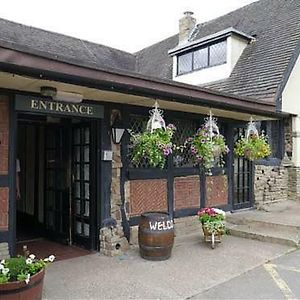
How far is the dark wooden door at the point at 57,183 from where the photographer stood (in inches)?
267

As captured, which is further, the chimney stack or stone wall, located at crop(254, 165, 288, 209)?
the chimney stack

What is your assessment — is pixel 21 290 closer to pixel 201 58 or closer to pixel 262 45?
A: pixel 262 45

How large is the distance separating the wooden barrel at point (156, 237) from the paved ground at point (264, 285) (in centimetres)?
121

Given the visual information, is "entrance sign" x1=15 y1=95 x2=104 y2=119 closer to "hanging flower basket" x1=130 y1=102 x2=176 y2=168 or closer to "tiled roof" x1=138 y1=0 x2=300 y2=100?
"hanging flower basket" x1=130 y1=102 x2=176 y2=168

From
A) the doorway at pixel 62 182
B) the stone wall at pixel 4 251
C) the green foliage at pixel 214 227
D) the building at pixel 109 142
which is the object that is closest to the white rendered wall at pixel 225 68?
the building at pixel 109 142

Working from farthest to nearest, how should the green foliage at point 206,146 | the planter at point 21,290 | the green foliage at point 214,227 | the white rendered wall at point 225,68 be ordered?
the white rendered wall at point 225,68, the green foliage at point 206,146, the green foliage at point 214,227, the planter at point 21,290

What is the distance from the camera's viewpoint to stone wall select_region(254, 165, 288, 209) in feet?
32.3

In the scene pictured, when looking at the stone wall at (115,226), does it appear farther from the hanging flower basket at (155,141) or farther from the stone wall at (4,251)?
the stone wall at (4,251)

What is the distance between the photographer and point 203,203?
25.9ft

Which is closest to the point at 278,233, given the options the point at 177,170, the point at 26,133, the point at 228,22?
the point at 177,170

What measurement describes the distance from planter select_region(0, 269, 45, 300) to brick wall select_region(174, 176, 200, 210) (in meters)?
4.06

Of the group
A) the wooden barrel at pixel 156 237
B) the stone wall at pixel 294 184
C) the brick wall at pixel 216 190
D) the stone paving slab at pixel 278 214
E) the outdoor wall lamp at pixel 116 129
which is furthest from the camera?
the stone wall at pixel 294 184

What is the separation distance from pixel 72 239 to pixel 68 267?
1.38 metres

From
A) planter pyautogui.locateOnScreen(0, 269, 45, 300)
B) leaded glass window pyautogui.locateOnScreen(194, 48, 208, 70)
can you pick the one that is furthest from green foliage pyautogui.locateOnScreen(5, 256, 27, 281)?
leaded glass window pyautogui.locateOnScreen(194, 48, 208, 70)
